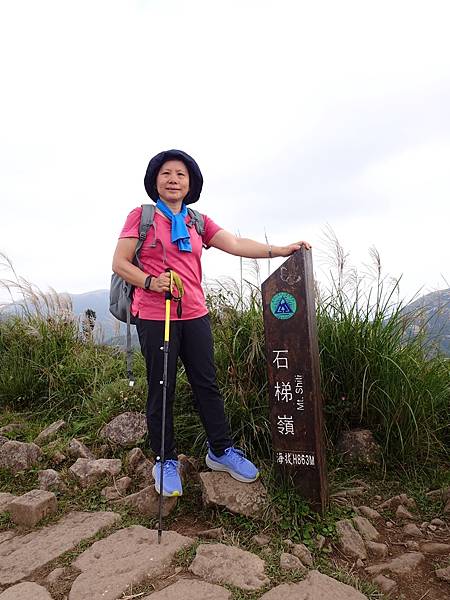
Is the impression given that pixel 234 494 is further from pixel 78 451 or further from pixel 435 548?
pixel 78 451

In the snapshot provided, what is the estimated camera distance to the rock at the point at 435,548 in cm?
270

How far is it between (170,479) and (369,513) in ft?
4.34

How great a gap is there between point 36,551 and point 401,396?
265cm

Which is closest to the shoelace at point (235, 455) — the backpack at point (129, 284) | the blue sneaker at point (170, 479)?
the blue sneaker at point (170, 479)

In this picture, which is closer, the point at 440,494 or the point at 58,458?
the point at 440,494

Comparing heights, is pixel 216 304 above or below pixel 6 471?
above

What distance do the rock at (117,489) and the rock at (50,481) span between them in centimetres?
36

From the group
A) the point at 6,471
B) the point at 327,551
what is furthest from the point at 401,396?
the point at 6,471

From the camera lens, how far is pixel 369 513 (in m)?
3.07

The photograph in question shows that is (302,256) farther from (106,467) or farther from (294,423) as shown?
(106,467)

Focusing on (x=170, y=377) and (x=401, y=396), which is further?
(x=401, y=396)

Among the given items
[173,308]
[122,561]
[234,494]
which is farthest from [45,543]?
[173,308]

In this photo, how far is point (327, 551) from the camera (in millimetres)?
2645

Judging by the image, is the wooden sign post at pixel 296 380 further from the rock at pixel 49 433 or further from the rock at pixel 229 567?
the rock at pixel 49 433
